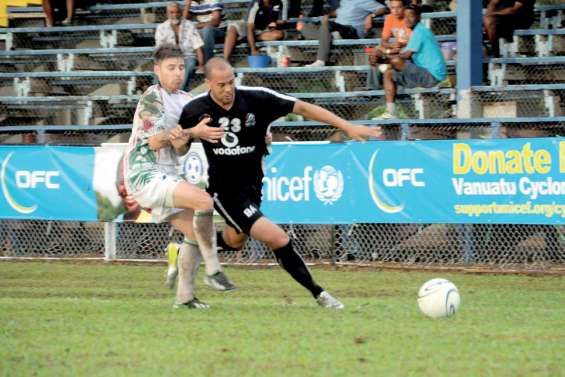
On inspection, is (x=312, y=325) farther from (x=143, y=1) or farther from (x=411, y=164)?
(x=143, y=1)

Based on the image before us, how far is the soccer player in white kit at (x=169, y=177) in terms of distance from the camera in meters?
9.97

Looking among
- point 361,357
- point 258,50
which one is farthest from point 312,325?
point 258,50

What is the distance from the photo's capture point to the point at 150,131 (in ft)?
33.5

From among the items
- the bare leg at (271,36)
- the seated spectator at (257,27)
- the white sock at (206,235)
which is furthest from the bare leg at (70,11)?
the white sock at (206,235)

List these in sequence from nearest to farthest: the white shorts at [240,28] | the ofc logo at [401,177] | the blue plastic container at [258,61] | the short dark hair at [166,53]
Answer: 1. the short dark hair at [166,53]
2. the ofc logo at [401,177]
3. the blue plastic container at [258,61]
4. the white shorts at [240,28]

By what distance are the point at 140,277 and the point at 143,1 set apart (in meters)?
11.2

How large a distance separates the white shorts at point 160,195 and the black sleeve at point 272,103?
0.91 meters

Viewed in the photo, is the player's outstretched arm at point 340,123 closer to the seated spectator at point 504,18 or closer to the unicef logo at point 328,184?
the unicef logo at point 328,184

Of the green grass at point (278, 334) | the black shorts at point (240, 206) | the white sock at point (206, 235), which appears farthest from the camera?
the black shorts at point (240, 206)

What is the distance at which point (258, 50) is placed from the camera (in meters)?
21.1

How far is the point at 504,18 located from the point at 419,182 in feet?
13.3

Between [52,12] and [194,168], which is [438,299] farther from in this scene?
[52,12]

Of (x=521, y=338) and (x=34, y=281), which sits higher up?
(x=521, y=338)

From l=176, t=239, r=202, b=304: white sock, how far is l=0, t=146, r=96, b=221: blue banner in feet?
24.6
